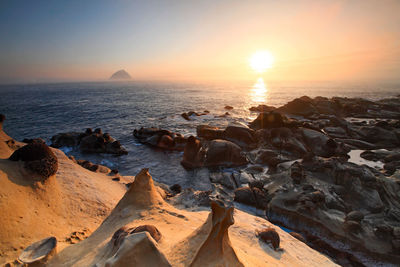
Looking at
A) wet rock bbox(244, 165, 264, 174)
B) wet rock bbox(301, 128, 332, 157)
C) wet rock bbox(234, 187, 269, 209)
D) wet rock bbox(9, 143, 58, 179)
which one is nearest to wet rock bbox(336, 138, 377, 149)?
wet rock bbox(301, 128, 332, 157)

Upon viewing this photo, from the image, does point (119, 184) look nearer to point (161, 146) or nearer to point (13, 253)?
point (13, 253)

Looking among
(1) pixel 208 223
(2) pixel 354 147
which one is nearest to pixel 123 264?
(1) pixel 208 223

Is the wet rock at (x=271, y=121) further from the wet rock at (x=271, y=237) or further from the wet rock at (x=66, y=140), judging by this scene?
the wet rock at (x=66, y=140)

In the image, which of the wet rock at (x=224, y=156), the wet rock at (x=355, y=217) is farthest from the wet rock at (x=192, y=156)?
the wet rock at (x=355, y=217)

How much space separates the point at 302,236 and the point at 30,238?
9.03 meters

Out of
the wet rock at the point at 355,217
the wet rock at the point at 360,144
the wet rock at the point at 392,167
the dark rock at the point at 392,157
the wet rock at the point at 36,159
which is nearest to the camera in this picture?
the wet rock at the point at 36,159

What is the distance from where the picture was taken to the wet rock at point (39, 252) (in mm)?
3457

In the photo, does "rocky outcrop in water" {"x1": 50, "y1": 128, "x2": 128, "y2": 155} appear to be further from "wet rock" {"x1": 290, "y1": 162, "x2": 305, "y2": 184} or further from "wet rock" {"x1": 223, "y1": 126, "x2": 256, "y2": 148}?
"wet rock" {"x1": 290, "y1": 162, "x2": 305, "y2": 184}

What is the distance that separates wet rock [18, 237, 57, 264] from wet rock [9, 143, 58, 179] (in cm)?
335

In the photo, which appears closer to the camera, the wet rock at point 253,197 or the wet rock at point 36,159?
the wet rock at point 36,159

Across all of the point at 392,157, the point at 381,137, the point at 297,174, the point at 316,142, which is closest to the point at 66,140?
the point at 297,174

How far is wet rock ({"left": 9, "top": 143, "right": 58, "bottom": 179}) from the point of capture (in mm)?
6240

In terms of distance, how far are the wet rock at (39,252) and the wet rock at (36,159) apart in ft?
11.0

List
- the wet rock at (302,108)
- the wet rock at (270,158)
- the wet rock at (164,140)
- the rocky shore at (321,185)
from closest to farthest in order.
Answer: the rocky shore at (321,185) → the wet rock at (270,158) → the wet rock at (164,140) → the wet rock at (302,108)
